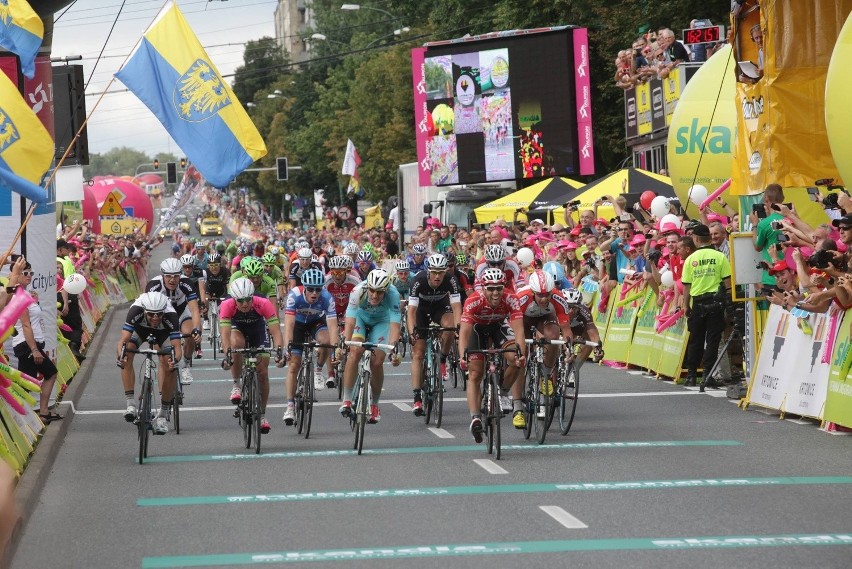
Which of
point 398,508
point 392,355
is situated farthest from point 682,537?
point 392,355

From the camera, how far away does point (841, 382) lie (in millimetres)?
13570

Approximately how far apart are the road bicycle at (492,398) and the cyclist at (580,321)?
149cm

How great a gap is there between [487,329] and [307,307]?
6.90ft

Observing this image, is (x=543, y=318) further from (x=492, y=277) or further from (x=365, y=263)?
(x=365, y=263)

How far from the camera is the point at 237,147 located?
16734mm

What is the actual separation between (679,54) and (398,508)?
29.7 metres

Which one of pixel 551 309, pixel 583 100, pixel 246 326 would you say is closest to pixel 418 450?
pixel 551 309

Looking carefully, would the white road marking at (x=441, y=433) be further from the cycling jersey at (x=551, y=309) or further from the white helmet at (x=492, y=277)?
the white helmet at (x=492, y=277)

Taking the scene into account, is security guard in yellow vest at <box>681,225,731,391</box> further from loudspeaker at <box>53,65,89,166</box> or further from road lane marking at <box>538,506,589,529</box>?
loudspeaker at <box>53,65,89,166</box>

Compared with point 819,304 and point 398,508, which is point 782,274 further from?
point 398,508

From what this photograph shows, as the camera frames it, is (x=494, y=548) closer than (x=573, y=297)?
Yes

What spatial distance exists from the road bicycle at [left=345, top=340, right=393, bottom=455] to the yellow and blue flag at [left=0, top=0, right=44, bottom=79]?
13.1ft

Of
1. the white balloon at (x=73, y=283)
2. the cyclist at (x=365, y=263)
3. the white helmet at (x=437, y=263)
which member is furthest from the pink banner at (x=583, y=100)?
the white helmet at (x=437, y=263)

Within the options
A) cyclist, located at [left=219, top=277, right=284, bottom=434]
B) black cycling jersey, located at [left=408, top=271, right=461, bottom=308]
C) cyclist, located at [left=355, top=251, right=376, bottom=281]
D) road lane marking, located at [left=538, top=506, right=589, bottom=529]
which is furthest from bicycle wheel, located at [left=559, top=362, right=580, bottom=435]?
cyclist, located at [left=355, top=251, right=376, bottom=281]
